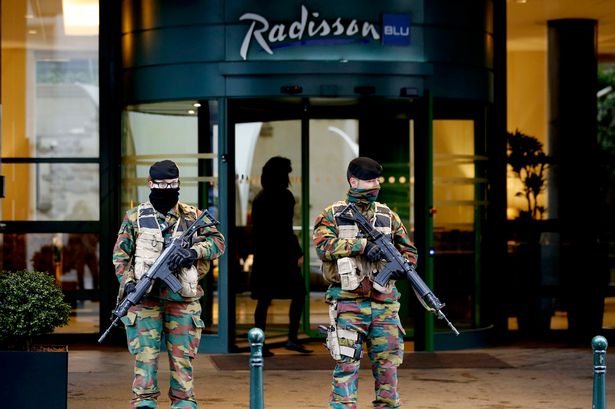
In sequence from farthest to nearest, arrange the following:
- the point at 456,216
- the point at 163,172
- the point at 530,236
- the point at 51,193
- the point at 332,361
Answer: the point at 530,236 → the point at 51,193 → the point at 456,216 → the point at 332,361 → the point at 163,172

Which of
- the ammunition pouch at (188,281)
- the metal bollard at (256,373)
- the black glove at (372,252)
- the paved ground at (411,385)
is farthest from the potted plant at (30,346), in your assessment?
the black glove at (372,252)

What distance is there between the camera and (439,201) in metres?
14.0

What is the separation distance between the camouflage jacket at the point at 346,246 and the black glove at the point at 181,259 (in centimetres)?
79

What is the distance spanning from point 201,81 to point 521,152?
11.9 ft

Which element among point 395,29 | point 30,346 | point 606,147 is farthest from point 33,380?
point 606,147

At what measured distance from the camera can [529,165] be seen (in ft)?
48.3

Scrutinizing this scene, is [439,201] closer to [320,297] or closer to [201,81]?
[320,297]

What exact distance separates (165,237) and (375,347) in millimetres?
1512

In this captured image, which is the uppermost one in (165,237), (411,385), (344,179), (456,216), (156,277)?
(344,179)

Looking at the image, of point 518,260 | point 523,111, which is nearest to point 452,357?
point 518,260

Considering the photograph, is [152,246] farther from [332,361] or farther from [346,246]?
[332,361]

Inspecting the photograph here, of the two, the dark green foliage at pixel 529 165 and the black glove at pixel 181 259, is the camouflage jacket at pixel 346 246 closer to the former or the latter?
the black glove at pixel 181 259

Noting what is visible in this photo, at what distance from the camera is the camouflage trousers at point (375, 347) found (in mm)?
8555

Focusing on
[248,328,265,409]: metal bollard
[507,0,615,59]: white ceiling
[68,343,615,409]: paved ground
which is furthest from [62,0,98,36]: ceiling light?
[248,328,265,409]: metal bollard
